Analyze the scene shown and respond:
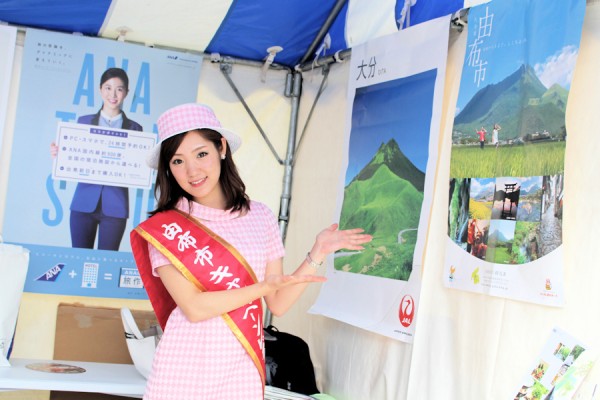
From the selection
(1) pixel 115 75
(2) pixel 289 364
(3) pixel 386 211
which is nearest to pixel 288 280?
(3) pixel 386 211

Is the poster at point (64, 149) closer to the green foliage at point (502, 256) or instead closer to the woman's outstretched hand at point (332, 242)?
the woman's outstretched hand at point (332, 242)

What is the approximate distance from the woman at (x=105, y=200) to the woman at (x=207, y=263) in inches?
65.8

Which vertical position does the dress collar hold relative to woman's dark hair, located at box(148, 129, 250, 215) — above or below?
below

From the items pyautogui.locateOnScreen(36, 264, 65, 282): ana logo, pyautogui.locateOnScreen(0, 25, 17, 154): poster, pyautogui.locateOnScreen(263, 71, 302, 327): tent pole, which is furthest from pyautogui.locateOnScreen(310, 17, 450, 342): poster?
pyautogui.locateOnScreen(0, 25, 17, 154): poster

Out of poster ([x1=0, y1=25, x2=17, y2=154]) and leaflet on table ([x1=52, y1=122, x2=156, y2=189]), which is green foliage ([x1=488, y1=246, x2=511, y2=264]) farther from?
poster ([x1=0, y1=25, x2=17, y2=154])

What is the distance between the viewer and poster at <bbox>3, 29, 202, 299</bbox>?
368 centimetres

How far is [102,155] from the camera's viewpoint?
3.79 metres

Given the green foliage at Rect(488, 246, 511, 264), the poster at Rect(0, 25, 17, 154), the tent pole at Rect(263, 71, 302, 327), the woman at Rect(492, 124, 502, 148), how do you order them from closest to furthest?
1. the green foliage at Rect(488, 246, 511, 264)
2. the woman at Rect(492, 124, 502, 148)
3. the poster at Rect(0, 25, 17, 154)
4. the tent pole at Rect(263, 71, 302, 327)

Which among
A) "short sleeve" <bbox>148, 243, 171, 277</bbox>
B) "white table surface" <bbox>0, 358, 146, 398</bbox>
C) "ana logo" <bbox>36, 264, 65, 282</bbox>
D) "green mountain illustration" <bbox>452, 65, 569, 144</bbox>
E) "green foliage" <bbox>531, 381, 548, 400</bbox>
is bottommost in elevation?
"white table surface" <bbox>0, 358, 146, 398</bbox>

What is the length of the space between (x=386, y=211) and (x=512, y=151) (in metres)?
0.76

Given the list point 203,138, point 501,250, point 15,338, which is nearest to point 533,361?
point 501,250

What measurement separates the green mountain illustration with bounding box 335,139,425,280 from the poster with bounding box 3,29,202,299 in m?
1.16

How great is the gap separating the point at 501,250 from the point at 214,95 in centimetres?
206

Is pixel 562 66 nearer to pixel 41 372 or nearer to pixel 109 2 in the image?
pixel 109 2
